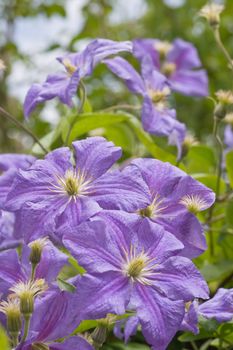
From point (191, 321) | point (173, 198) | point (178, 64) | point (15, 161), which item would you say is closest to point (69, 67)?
point (15, 161)

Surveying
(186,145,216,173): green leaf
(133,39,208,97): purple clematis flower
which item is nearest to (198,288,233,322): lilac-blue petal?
(186,145,216,173): green leaf

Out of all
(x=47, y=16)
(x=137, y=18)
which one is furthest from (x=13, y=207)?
(x=137, y=18)

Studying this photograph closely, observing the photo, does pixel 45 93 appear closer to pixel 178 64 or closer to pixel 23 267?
pixel 23 267

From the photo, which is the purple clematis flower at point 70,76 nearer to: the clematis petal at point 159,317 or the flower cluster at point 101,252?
the flower cluster at point 101,252

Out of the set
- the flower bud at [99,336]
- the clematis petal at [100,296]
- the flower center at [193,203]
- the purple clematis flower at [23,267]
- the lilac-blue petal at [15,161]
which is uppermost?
the flower center at [193,203]

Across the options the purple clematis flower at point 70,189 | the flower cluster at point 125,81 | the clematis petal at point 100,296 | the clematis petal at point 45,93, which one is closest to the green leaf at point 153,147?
the flower cluster at point 125,81

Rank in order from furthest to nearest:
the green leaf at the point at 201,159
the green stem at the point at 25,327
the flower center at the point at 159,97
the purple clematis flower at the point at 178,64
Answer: the purple clematis flower at the point at 178,64
the green leaf at the point at 201,159
the flower center at the point at 159,97
the green stem at the point at 25,327
